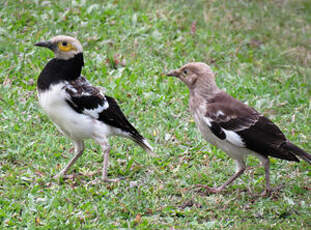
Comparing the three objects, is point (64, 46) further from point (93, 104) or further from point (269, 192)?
point (269, 192)

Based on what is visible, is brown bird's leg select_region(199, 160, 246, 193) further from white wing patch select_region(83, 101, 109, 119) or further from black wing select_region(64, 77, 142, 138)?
white wing patch select_region(83, 101, 109, 119)

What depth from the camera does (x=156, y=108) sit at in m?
9.12

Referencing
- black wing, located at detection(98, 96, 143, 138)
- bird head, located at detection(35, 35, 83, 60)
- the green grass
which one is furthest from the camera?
black wing, located at detection(98, 96, 143, 138)

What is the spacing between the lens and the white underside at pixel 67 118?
22.5 feet

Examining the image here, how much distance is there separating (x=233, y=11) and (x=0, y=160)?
6773 millimetres

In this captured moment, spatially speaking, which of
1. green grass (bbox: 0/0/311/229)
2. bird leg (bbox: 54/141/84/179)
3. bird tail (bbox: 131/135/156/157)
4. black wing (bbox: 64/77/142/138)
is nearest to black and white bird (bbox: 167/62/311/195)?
green grass (bbox: 0/0/311/229)

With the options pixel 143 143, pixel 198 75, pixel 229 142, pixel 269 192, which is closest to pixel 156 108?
pixel 143 143

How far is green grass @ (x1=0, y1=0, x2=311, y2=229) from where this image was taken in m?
6.72

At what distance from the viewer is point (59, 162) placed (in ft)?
25.4

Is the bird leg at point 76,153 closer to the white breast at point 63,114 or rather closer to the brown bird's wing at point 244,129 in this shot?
the white breast at point 63,114

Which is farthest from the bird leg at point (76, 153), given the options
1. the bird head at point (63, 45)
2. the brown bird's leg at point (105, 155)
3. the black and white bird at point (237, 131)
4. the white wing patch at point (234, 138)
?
the white wing patch at point (234, 138)

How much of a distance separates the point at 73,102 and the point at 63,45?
75 cm

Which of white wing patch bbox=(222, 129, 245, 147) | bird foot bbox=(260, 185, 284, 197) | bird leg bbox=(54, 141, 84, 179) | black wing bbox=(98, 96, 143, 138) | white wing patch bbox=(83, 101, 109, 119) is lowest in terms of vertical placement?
bird leg bbox=(54, 141, 84, 179)

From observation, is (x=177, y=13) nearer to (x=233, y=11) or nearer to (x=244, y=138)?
(x=233, y=11)
